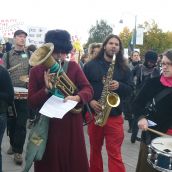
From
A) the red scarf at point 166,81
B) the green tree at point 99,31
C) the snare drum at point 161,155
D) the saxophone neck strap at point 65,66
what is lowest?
the green tree at point 99,31

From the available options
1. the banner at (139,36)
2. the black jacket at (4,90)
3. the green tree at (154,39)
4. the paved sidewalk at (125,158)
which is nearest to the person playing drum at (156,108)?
the black jacket at (4,90)

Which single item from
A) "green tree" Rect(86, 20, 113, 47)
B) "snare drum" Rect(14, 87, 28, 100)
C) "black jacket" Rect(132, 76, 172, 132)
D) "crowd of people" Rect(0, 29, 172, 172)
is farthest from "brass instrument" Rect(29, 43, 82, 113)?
"green tree" Rect(86, 20, 113, 47)

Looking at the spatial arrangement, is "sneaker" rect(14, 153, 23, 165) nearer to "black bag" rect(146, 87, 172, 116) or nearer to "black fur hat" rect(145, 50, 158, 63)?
"black bag" rect(146, 87, 172, 116)

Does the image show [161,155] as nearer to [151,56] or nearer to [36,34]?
[151,56]

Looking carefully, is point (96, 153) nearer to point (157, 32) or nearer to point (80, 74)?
point (80, 74)

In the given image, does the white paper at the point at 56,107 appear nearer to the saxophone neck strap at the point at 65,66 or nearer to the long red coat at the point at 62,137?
the long red coat at the point at 62,137

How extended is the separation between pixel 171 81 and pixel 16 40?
3.04 meters

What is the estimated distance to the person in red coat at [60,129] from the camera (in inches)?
154

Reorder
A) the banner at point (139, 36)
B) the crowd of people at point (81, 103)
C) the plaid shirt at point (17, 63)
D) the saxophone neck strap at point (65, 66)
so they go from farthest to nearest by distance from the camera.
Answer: the banner at point (139, 36)
the plaid shirt at point (17, 63)
the saxophone neck strap at point (65, 66)
the crowd of people at point (81, 103)

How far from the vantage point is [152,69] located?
816 cm

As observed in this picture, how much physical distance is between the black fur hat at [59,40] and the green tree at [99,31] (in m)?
65.3

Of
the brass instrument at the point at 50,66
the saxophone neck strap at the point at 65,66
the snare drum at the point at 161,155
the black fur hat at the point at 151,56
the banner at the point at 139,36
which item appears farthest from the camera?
the banner at the point at 139,36

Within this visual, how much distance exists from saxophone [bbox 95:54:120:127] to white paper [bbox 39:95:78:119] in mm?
1085

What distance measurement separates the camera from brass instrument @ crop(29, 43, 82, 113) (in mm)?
3639
